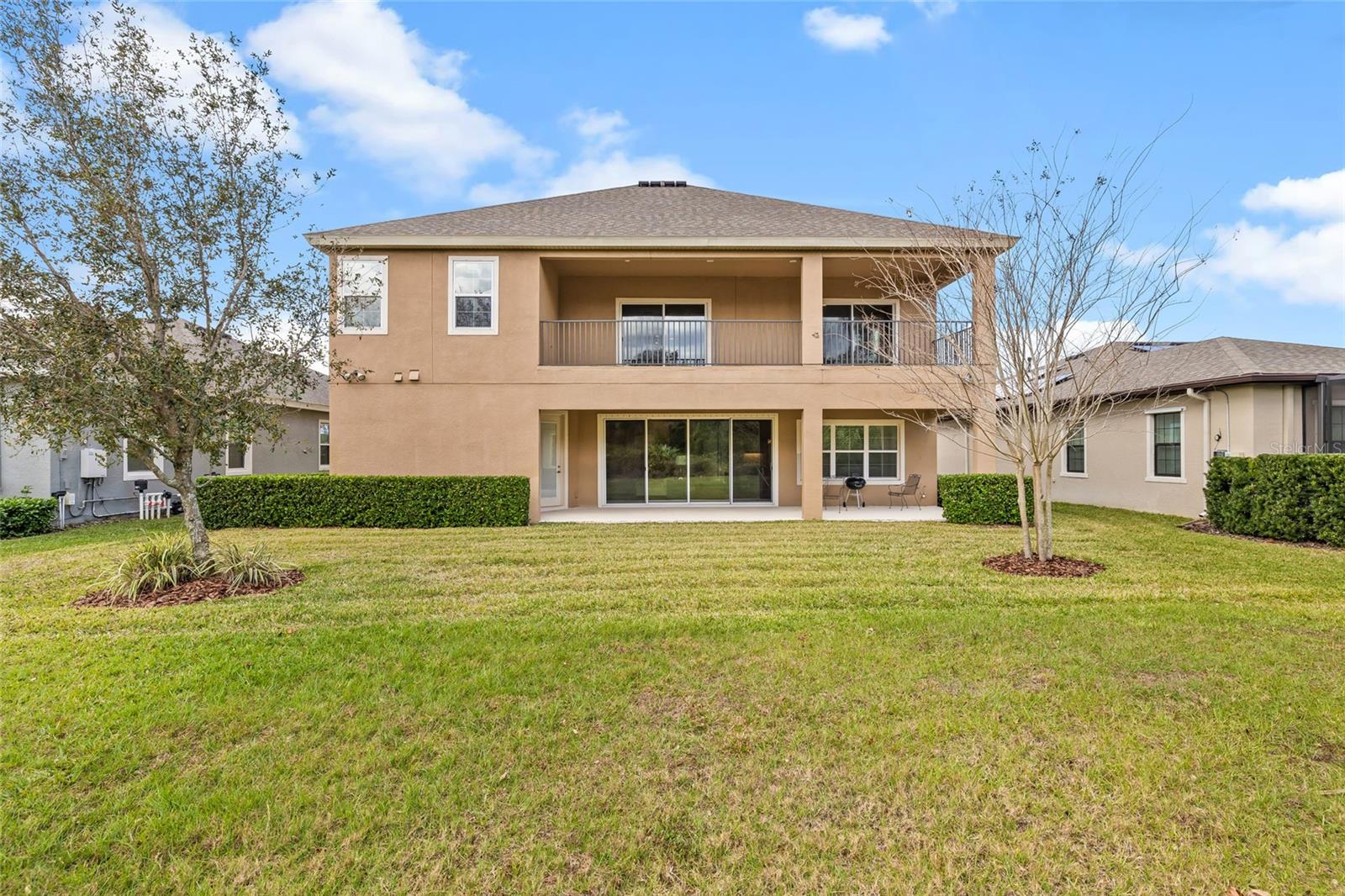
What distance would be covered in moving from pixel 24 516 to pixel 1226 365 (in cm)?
2422

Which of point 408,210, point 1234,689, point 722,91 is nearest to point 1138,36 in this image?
point 722,91

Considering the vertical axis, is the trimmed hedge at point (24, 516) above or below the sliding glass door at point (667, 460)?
below

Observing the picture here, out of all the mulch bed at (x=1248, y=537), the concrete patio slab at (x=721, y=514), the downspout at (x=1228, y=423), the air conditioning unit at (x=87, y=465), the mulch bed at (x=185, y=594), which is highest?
the downspout at (x=1228, y=423)

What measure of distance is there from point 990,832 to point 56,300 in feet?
28.3

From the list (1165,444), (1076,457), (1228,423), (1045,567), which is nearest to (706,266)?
(1045,567)

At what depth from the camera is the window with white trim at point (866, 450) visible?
1491cm

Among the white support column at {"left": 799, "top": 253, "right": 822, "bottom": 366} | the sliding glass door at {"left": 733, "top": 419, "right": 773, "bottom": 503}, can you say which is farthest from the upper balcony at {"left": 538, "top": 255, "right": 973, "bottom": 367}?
the sliding glass door at {"left": 733, "top": 419, "right": 773, "bottom": 503}

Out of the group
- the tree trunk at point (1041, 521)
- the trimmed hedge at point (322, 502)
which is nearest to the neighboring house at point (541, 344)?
the trimmed hedge at point (322, 502)

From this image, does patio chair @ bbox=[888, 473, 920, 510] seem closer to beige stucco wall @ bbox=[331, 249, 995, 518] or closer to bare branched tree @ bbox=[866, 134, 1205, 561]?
beige stucco wall @ bbox=[331, 249, 995, 518]

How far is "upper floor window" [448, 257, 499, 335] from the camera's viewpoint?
12273mm

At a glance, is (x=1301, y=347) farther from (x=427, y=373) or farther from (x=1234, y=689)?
(x=427, y=373)

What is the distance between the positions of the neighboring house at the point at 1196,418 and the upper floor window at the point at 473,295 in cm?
900

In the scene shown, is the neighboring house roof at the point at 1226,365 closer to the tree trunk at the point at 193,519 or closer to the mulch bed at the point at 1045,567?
the mulch bed at the point at 1045,567

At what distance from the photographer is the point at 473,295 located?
40.4 feet
